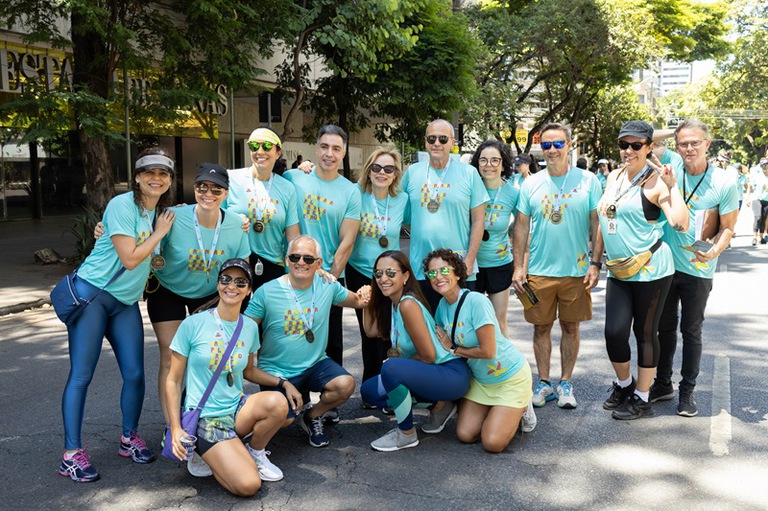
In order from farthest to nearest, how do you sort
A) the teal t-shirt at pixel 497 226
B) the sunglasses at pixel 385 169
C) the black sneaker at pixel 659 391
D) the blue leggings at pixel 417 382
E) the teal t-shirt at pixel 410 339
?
the teal t-shirt at pixel 497 226
the black sneaker at pixel 659 391
the sunglasses at pixel 385 169
the teal t-shirt at pixel 410 339
the blue leggings at pixel 417 382

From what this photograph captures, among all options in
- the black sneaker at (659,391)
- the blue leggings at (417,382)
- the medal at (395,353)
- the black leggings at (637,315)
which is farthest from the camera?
the black sneaker at (659,391)

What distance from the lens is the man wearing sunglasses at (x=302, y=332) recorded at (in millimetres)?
4465

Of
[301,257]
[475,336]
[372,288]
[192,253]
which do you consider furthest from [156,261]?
[475,336]

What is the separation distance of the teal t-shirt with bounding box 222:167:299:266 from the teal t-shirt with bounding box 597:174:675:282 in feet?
7.04

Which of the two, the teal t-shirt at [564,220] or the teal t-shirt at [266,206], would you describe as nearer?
the teal t-shirt at [266,206]

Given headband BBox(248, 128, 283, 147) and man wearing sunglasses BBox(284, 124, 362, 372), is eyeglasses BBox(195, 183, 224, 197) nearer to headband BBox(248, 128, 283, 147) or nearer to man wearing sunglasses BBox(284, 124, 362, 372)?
headband BBox(248, 128, 283, 147)

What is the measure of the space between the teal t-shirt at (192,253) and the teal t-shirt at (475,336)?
4.42ft

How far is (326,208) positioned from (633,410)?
254cm

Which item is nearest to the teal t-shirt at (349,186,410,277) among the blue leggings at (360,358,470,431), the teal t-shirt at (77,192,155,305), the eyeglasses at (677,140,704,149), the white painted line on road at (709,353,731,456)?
the blue leggings at (360,358,470,431)

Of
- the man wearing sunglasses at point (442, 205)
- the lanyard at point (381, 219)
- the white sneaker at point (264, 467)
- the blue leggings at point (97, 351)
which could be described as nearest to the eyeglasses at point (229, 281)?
the blue leggings at point (97, 351)

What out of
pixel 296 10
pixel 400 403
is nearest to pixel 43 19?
pixel 296 10

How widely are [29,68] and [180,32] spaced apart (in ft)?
13.3

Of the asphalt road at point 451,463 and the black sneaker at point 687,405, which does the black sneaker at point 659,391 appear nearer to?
Answer: the asphalt road at point 451,463

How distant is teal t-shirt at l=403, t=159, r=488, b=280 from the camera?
5297 mm
